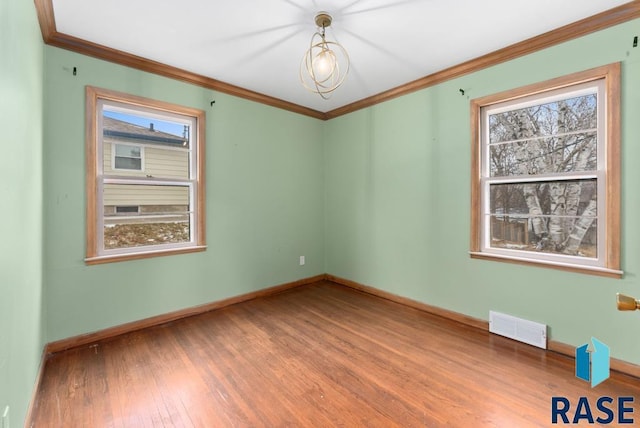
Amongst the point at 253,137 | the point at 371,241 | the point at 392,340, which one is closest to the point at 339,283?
the point at 371,241

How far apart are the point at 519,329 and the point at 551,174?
138cm

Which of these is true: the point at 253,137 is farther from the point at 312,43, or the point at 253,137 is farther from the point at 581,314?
the point at 581,314

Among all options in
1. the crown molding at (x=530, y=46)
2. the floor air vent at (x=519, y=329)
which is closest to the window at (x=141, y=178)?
the crown molding at (x=530, y=46)

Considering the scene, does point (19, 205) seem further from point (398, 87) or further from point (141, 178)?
point (398, 87)

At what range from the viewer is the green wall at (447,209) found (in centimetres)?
206

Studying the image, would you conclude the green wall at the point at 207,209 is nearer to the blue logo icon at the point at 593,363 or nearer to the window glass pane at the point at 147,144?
the window glass pane at the point at 147,144

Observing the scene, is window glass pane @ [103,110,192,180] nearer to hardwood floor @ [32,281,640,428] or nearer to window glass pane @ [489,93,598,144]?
hardwood floor @ [32,281,640,428]

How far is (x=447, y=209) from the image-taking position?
304cm

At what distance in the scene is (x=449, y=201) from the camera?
3.02m

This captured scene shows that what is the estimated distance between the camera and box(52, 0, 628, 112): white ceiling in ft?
6.68

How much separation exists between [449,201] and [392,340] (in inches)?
60.4

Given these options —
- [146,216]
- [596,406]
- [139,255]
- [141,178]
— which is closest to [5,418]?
[139,255]

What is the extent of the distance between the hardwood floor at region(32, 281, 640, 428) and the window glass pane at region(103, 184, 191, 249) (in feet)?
2.96

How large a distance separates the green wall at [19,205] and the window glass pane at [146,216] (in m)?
0.65
